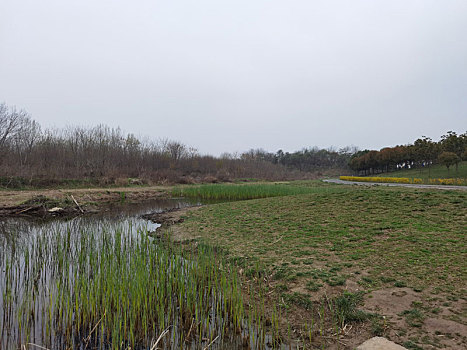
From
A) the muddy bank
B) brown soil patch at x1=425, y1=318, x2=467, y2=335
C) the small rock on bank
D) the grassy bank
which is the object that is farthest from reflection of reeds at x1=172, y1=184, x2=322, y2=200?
the small rock on bank

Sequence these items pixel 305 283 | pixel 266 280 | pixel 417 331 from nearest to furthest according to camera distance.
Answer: pixel 417 331 < pixel 305 283 < pixel 266 280

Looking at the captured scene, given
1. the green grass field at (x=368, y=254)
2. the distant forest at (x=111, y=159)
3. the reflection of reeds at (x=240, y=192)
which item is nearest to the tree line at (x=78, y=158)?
the distant forest at (x=111, y=159)

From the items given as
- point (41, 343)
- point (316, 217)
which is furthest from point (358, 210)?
point (41, 343)

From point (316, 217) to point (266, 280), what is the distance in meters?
4.32

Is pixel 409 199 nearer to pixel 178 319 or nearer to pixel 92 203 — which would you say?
pixel 178 319

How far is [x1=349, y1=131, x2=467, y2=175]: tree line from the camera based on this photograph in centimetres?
3075

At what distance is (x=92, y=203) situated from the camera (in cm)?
1557

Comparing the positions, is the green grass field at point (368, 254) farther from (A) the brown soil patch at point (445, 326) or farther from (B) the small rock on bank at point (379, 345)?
(B) the small rock on bank at point (379, 345)

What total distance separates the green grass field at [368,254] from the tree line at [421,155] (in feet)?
86.3

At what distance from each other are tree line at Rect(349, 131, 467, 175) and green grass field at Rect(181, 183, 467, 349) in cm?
2630

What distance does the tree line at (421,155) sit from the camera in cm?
3075

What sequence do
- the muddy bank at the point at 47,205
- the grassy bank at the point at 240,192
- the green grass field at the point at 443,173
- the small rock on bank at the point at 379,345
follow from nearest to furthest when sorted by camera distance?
the small rock on bank at the point at 379,345 → the muddy bank at the point at 47,205 → the grassy bank at the point at 240,192 → the green grass field at the point at 443,173

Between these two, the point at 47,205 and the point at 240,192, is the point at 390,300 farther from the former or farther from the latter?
the point at 240,192

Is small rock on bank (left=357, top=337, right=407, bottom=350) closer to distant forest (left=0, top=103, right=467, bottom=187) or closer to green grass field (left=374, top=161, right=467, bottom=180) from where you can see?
distant forest (left=0, top=103, right=467, bottom=187)
